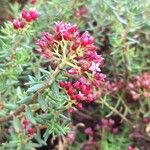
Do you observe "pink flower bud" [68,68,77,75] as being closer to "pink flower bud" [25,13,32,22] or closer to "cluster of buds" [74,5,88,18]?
"pink flower bud" [25,13,32,22]

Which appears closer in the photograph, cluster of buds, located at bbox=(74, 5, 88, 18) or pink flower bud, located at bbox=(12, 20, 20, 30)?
pink flower bud, located at bbox=(12, 20, 20, 30)

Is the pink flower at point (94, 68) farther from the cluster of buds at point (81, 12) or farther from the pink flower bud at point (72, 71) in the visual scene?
the cluster of buds at point (81, 12)

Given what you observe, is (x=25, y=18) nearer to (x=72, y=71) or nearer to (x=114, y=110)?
(x=72, y=71)

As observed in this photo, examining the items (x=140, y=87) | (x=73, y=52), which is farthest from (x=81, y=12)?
(x=73, y=52)

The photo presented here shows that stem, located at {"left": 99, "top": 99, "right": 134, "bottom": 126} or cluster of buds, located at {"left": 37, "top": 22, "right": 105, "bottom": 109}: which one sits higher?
cluster of buds, located at {"left": 37, "top": 22, "right": 105, "bottom": 109}

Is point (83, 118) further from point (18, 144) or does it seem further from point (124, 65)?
point (18, 144)

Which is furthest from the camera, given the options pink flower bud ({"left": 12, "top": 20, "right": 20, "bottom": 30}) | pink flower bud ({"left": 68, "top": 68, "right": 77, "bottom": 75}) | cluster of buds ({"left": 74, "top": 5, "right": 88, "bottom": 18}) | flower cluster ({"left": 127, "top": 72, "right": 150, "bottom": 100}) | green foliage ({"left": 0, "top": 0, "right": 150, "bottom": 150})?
cluster of buds ({"left": 74, "top": 5, "right": 88, "bottom": 18})

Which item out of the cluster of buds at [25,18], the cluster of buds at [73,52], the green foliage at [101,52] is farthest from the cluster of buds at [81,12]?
the cluster of buds at [73,52]

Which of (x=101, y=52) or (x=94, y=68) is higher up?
(x=101, y=52)

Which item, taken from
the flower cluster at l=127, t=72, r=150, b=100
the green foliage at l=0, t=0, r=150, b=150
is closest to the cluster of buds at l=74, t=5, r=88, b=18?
the green foliage at l=0, t=0, r=150, b=150

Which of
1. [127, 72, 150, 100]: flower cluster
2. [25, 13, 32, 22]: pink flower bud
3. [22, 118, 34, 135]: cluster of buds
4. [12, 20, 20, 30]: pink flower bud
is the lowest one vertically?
[22, 118, 34, 135]: cluster of buds

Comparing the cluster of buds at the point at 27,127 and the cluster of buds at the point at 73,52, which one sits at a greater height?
the cluster of buds at the point at 73,52

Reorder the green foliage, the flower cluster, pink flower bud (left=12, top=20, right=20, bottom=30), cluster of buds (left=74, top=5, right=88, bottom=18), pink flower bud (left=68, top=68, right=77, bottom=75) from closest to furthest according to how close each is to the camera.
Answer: pink flower bud (left=68, top=68, right=77, bottom=75) < pink flower bud (left=12, top=20, right=20, bottom=30) < the green foliage < the flower cluster < cluster of buds (left=74, top=5, right=88, bottom=18)
